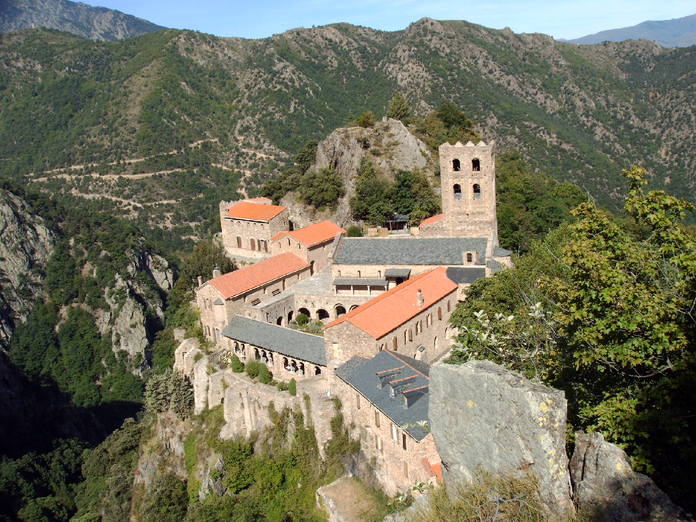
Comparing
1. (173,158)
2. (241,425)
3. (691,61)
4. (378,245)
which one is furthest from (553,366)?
(691,61)

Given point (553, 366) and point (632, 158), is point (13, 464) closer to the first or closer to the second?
point (553, 366)

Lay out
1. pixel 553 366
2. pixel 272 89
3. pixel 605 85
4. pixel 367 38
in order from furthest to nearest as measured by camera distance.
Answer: pixel 367 38
pixel 272 89
pixel 605 85
pixel 553 366

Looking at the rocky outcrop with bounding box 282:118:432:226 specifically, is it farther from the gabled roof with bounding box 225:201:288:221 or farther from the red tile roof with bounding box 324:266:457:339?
the red tile roof with bounding box 324:266:457:339

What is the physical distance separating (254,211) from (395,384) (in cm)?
4039

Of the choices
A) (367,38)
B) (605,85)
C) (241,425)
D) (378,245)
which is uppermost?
(367,38)

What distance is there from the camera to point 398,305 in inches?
1513

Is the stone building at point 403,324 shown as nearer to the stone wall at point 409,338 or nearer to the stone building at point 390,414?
the stone wall at point 409,338

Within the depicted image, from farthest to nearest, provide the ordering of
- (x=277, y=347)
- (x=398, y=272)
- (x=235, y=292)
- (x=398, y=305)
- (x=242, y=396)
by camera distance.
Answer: (x=398, y=272), (x=235, y=292), (x=242, y=396), (x=277, y=347), (x=398, y=305)

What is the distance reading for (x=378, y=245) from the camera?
50.8 meters

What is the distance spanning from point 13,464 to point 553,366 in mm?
82628

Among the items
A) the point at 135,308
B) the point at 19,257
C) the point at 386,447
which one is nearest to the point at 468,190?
the point at 386,447

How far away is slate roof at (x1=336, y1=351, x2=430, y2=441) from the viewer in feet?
89.7

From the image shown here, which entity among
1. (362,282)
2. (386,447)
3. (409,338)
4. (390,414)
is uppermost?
(362,282)

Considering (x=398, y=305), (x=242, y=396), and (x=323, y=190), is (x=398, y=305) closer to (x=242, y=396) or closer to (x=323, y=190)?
(x=242, y=396)
